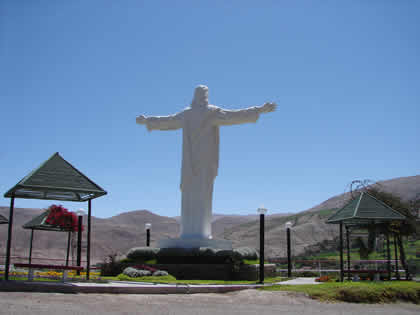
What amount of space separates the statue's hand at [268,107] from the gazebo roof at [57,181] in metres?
7.64

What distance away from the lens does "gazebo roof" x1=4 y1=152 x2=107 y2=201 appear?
1041 cm

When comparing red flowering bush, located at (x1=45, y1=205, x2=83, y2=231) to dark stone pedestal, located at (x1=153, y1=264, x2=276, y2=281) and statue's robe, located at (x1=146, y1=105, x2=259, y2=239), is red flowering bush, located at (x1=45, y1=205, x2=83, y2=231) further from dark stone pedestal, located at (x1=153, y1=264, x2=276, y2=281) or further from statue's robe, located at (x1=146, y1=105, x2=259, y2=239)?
dark stone pedestal, located at (x1=153, y1=264, x2=276, y2=281)

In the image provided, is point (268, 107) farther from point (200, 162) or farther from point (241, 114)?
point (200, 162)

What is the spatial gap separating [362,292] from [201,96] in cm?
1009

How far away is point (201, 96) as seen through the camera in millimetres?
18000

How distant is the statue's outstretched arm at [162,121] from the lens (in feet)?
60.6

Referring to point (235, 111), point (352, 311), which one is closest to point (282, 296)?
point (352, 311)

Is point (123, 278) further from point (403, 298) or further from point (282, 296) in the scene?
point (403, 298)

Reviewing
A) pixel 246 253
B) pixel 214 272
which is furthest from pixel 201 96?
pixel 214 272

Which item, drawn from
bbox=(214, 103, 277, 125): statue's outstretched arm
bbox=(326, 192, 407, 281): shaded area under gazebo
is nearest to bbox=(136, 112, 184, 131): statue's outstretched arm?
bbox=(214, 103, 277, 125): statue's outstretched arm

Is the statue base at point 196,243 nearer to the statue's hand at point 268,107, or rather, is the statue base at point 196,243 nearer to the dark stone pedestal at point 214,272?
the dark stone pedestal at point 214,272

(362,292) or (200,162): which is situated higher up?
(200,162)

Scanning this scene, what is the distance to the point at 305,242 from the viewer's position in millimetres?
49562

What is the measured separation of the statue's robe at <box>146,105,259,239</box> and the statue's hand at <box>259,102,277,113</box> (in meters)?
0.62
